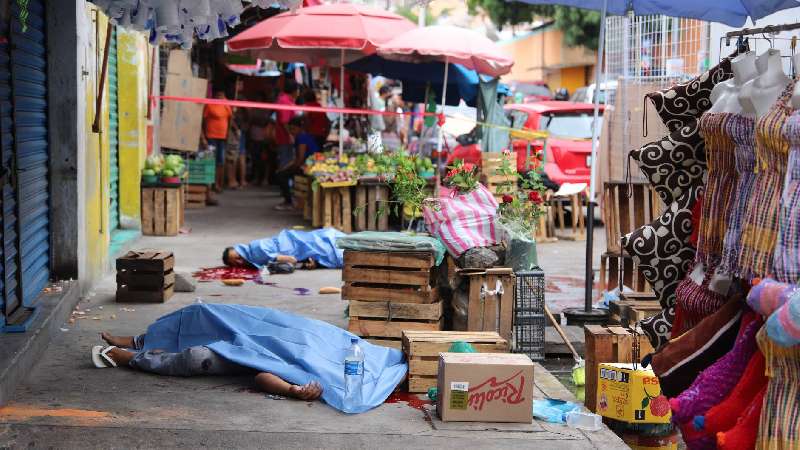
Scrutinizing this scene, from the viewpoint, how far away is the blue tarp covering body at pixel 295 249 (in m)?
12.4

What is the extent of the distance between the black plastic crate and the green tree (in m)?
27.4

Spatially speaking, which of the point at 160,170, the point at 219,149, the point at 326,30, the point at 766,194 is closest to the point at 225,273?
the point at 160,170

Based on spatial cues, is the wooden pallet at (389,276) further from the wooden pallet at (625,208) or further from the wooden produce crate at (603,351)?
the wooden pallet at (625,208)

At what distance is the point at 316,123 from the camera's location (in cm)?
1948

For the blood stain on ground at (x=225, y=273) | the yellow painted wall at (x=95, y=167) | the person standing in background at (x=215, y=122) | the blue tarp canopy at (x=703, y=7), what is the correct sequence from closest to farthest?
1. the blue tarp canopy at (x=703, y=7)
2. the yellow painted wall at (x=95, y=167)
3. the blood stain on ground at (x=225, y=273)
4. the person standing in background at (x=215, y=122)

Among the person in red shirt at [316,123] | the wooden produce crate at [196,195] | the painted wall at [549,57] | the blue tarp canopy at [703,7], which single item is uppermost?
the painted wall at [549,57]

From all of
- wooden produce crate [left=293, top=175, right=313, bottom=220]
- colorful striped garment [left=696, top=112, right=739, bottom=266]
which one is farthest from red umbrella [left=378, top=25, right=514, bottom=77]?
colorful striped garment [left=696, top=112, right=739, bottom=266]

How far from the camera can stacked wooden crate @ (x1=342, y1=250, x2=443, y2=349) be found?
26.0 ft

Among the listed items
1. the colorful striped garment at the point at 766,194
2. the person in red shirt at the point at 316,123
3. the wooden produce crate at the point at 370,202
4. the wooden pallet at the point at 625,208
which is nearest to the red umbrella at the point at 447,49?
the wooden produce crate at the point at 370,202

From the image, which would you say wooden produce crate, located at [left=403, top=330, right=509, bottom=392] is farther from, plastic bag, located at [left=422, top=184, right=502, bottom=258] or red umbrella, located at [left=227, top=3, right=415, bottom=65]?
red umbrella, located at [left=227, top=3, right=415, bottom=65]

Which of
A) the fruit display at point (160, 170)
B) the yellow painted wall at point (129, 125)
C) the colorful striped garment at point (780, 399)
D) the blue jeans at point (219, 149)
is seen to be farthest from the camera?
the blue jeans at point (219, 149)

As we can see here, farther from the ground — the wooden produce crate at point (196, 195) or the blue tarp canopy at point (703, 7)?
the blue tarp canopy at point (703, 7)

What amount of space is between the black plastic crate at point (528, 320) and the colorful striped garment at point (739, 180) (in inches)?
144

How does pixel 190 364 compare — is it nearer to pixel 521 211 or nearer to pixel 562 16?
pixel 521 211
